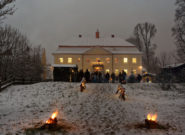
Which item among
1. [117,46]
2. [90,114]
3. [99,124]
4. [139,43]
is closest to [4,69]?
[90,114]

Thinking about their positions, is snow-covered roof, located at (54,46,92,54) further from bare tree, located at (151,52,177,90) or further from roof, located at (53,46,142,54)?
bare tree, located at (151,52,177,90)

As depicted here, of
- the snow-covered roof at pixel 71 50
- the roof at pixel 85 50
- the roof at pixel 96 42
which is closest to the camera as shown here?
the snow-covered roof at pixel 71 50

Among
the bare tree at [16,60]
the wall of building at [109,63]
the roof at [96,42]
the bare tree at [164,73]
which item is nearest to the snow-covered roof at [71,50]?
the wall of building at [109,63]

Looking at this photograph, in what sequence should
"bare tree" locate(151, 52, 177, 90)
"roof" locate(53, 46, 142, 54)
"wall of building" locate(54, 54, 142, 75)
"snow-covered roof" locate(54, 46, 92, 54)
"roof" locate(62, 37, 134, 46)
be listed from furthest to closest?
"roof" locate(62, 37, 134, 46) → "roof" locate(53, 46, 142, 54) → "snow-covered roof" locate(54, 46, 92, 54) → "wall of building" locate(54, 54, 142, 75) → "bare tree" locate(151, 52, 177, 90)

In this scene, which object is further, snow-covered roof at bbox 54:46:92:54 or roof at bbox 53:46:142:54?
roof at bbox 53:46:142:54

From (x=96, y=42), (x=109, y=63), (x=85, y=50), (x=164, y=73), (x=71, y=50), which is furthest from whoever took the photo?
(x=96, y=42)

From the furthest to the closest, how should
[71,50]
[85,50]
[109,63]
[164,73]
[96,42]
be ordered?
[96,42] < [85,50] < [71,50] < [109,63] < [164,73]

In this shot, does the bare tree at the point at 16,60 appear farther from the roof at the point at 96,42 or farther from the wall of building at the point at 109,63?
the roof at the point at 96,42

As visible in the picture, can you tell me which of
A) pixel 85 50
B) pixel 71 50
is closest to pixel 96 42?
pixel 85 50

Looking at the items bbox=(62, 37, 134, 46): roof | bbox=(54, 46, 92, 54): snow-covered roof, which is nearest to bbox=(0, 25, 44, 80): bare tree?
bbox=(54, 46, 92, 54): snow-covered roof

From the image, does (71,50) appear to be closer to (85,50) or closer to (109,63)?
(85,50)

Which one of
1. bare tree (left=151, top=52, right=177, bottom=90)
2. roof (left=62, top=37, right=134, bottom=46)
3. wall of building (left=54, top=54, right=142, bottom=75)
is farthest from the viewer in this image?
roof (left=62, top=37, right=134, bottom=46)

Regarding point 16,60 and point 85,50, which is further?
point 85,50

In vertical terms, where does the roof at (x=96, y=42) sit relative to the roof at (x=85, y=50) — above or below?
above
